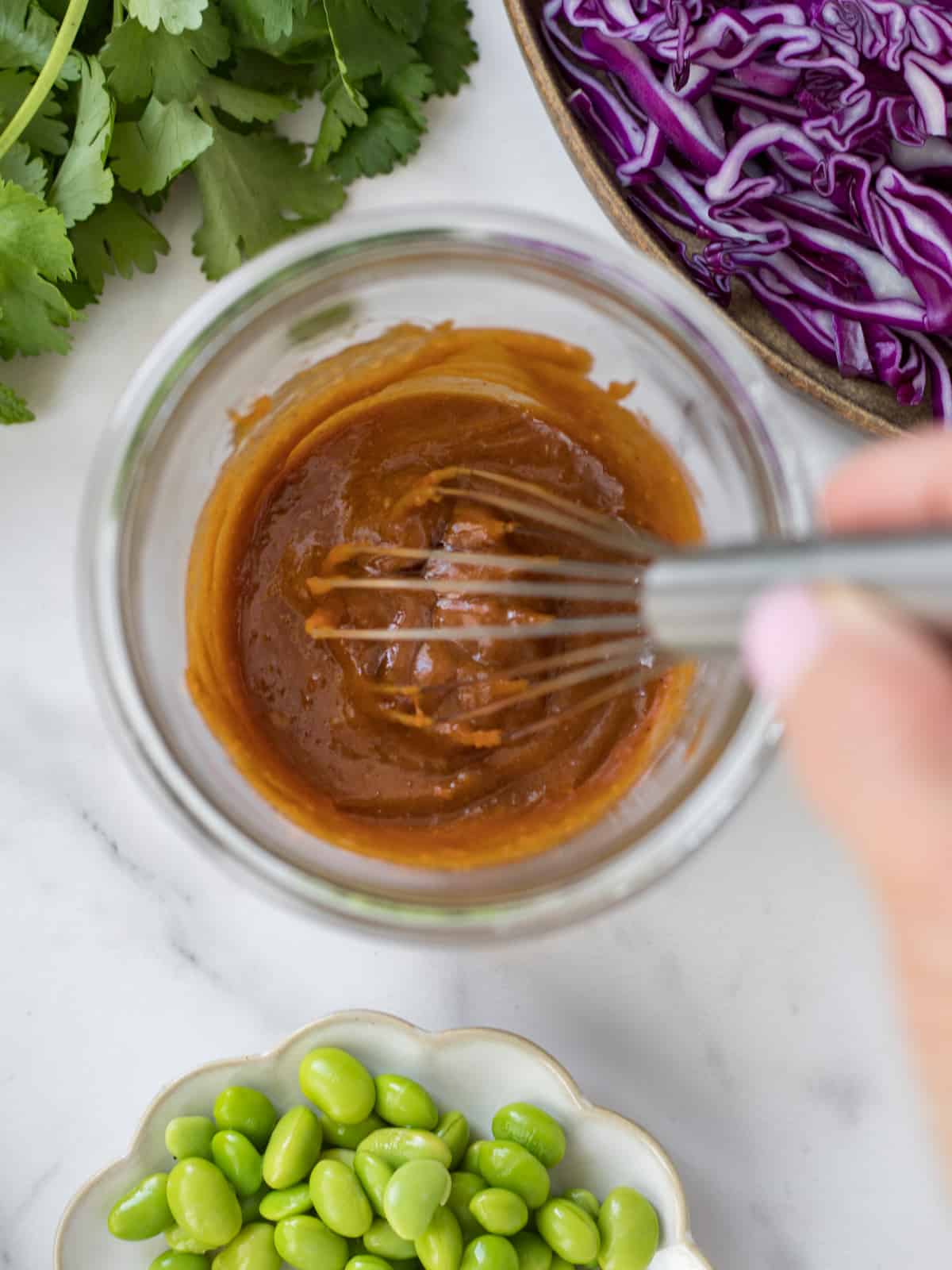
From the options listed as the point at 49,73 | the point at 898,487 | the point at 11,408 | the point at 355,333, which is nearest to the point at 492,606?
the point at 355,333

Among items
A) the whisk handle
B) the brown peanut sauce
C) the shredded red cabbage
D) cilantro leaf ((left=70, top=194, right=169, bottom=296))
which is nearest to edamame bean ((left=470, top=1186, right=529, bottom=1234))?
the brown peanut sauce

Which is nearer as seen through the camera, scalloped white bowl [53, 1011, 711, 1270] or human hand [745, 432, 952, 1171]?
human hand [745, 432, 952, 1171]

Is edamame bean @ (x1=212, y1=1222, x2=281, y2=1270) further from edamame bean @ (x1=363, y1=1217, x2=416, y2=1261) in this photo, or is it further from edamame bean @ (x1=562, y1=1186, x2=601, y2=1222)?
edamame bean @ (x1=562, y1=1186, x2=601, y2=1222)

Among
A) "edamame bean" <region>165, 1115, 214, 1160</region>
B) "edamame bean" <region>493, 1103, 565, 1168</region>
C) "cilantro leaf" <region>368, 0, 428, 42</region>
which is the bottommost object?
"edamame bean" <region>493, 1103, 565, 1168</region>

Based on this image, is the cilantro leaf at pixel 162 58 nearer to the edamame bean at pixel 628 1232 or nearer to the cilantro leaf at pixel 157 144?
the cilantro leaf at pixel 157 144

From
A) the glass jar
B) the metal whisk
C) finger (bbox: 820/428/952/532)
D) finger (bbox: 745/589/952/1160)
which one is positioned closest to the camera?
finger (bbox: 745/589/952/1160)

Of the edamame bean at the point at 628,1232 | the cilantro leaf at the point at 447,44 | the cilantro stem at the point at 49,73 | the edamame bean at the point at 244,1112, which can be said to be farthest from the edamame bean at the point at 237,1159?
the cilantro leaf at the point at 447,44

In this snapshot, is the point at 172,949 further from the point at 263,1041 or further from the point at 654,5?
the point at 654,5
